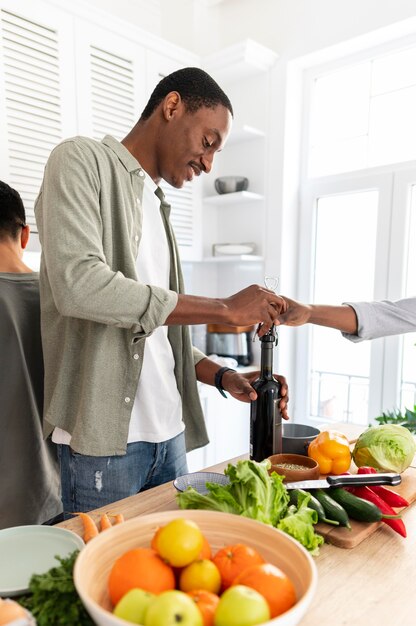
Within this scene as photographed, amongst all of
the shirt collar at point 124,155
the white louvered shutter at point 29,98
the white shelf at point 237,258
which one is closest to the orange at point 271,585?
the shirt collar at point 124,155

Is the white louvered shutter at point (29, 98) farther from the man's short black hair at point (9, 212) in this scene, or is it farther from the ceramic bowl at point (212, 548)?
the ceramic bowl at point (212, 548)

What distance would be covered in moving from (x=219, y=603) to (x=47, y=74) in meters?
2.29

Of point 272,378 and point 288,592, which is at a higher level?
point 272,378

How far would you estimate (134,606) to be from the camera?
534 millimetres

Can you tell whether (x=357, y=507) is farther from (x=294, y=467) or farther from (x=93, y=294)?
(x=93, y=294)

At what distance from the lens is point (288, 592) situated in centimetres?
57

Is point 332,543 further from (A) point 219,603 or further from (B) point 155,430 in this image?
(B) point 155,430

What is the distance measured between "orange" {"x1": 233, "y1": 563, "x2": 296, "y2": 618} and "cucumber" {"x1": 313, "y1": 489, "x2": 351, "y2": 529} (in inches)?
12.9

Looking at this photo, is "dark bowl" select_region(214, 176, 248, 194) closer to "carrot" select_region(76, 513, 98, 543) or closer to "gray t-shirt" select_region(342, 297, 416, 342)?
"gray t-shirt" select_region(342, 297, 416, 342)

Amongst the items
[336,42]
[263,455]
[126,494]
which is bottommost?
[126,494]

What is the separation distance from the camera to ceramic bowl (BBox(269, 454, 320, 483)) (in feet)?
3.27

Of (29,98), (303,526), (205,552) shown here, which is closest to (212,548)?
(205,552)

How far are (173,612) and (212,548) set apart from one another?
0.22 meters

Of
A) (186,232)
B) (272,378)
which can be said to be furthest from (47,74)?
(272,378)
